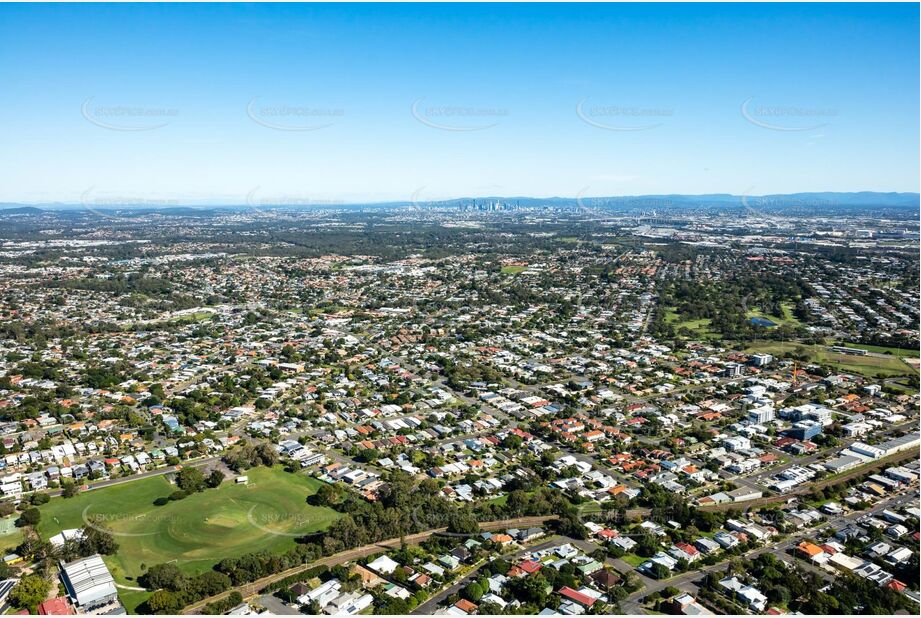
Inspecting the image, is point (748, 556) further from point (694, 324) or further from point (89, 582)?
point (694, 324)

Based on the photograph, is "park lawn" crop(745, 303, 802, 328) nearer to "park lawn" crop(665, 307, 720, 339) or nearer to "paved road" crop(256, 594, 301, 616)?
"park lawn" crop(665, 307, 720, 339)

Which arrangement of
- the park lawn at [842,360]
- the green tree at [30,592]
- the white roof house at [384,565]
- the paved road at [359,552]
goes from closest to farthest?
the green tree at [30,592], the paved road at [359,552], the white roof house at [384,565], the park lawn at [842,360]

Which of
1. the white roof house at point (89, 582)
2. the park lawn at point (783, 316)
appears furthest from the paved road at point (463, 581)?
the park lawn at point (783, 316)

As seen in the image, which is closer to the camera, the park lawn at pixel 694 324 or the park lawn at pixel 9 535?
the park lawn at pixel 9 535

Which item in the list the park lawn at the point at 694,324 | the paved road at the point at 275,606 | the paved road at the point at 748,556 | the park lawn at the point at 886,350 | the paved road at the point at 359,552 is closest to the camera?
the paved road at the point at 275,606

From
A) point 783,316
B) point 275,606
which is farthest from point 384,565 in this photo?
point 783,316

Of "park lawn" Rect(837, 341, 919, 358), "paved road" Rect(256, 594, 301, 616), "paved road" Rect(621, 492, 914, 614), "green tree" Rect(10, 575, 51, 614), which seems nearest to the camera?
"green tree" Rect(10, 575, 51, 614)

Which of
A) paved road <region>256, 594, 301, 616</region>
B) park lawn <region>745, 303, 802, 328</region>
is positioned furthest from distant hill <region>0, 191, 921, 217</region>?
paved road <region>256, 594, 301, 616</region>

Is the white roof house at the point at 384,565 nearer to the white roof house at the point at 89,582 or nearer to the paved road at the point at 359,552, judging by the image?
the paved road at the point at 359,552

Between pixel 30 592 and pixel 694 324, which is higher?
pixel 694 324
